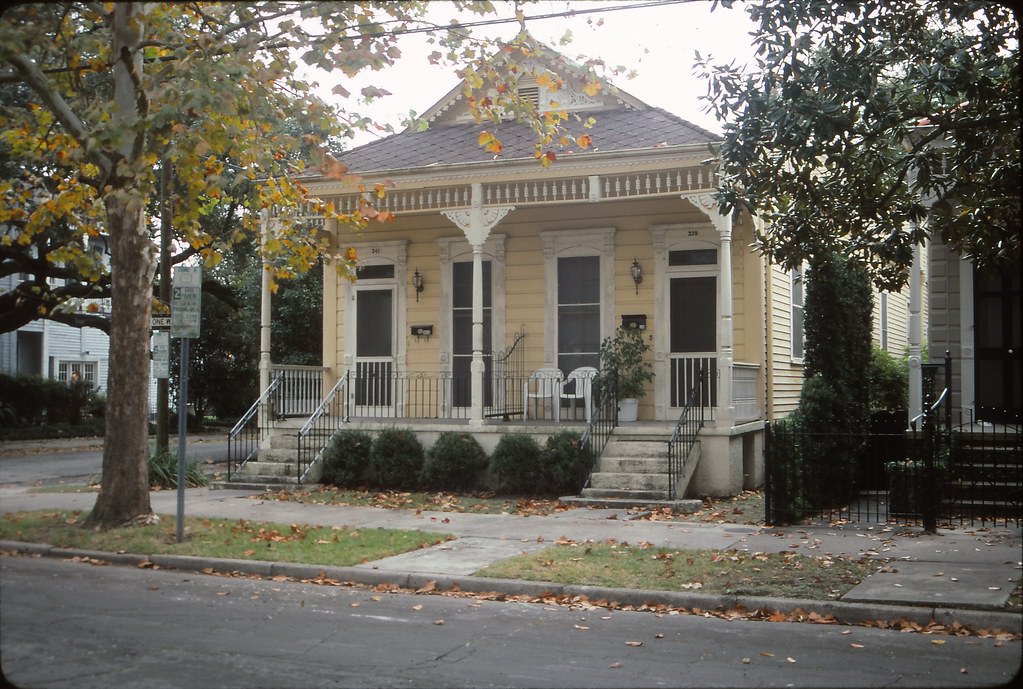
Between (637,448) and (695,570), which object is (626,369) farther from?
(695,570)

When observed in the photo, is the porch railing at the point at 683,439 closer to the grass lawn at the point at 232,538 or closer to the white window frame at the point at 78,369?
the grass lawn at the point at 232,538

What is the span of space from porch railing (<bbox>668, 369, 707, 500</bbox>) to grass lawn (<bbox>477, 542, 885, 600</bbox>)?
3.63 metres

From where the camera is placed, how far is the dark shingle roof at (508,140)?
16.5 metres

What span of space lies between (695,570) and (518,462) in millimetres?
6244

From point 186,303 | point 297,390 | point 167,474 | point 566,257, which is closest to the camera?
point 186,303

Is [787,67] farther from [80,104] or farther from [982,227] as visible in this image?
[80,104]

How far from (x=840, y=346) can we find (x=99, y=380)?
30826mm

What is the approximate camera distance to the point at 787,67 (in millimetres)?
9062

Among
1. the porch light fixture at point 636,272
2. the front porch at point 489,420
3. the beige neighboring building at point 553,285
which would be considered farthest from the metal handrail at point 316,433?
the porch light fixture at point 636,272

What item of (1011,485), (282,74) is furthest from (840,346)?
(282,74)

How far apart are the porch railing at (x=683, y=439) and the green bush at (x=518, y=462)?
2.07 m

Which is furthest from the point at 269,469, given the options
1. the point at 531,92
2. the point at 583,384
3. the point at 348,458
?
the point at 531,92

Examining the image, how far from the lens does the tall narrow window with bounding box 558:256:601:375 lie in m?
17.8

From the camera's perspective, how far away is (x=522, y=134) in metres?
18.4
